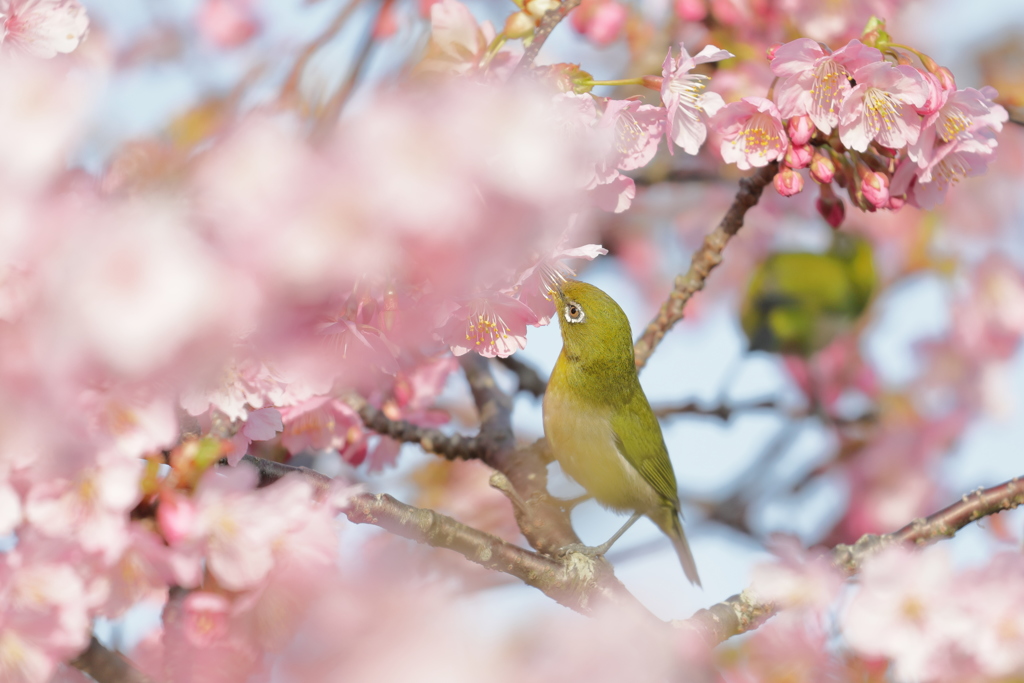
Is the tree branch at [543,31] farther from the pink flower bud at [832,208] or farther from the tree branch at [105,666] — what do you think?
the tree branch at [105,666]

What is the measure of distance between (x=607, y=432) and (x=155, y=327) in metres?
1.67

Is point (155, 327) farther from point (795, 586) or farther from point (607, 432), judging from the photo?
point (607, 432)

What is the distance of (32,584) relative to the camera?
1050 mm

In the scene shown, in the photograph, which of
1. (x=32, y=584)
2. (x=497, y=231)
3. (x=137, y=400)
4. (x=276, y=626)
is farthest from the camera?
(x=276, y=626)

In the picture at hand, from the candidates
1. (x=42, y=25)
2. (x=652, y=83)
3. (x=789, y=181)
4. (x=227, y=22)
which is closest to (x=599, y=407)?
(x=789, y=181)

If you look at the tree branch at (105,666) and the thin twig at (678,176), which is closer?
the tree branch at (105,666)

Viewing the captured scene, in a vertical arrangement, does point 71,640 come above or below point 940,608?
above

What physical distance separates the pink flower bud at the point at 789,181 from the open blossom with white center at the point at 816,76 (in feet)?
0.30

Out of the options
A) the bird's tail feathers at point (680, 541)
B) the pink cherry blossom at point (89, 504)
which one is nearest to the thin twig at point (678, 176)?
the bird's tail feathers at point (680, 541)

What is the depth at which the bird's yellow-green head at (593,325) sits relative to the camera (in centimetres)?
211

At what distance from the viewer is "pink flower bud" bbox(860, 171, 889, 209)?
1540 millimetres

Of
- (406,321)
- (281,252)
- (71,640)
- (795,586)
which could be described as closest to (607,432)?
(795,586)

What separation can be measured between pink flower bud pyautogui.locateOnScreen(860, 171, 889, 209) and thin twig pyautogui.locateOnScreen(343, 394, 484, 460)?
0.96 meters

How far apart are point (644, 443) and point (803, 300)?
64 centimetres
